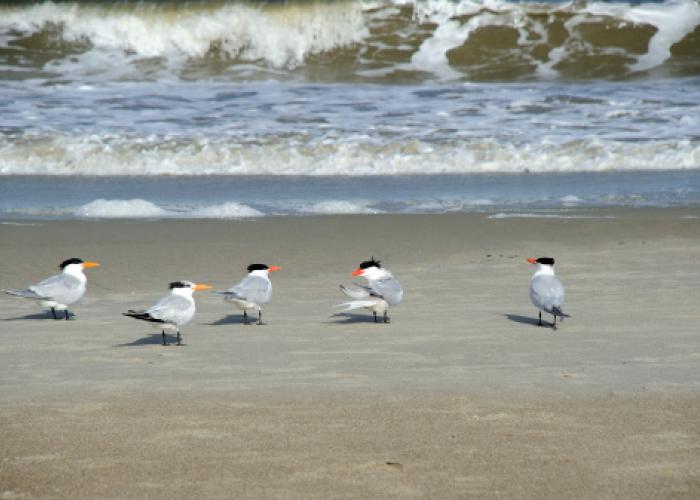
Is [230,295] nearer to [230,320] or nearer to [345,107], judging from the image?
[230,320]

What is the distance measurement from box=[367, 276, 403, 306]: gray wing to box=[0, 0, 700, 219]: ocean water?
401cm

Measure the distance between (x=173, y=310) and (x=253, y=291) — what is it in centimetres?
79

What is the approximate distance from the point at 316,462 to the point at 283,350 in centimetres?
199

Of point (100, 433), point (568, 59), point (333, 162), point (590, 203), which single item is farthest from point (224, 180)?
point (568, 59)

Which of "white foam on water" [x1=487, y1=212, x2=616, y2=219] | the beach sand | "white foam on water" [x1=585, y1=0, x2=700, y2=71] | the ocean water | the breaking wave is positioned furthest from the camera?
"white foam on water" [x1=585, y1=0, x2=700, y2=71]

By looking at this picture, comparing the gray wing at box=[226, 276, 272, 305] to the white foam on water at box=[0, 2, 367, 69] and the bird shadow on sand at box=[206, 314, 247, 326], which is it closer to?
the bird shadow on sand at box=[206, 314, 247, 326]

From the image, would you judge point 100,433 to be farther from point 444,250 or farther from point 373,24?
point 373,24

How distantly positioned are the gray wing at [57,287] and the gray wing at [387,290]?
1.80 m

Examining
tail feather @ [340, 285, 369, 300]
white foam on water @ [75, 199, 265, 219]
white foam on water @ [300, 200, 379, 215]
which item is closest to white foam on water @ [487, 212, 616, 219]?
white foam on water @ [300, 200, 379, 215]

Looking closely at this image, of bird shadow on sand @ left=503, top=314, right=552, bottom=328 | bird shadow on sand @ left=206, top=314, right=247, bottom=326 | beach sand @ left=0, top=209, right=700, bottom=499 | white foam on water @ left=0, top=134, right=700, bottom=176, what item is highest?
white foam on water @ left=0, top=134, right=700, bottom=176

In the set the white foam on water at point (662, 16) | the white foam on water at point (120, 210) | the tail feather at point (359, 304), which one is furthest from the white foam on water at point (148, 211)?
the white foam on water at point (662, 16)

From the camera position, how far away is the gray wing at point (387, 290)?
21.0ft

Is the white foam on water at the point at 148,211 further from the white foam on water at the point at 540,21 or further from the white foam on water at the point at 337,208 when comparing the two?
the white foam on water at the point at 540,21

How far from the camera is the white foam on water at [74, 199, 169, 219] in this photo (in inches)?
417
